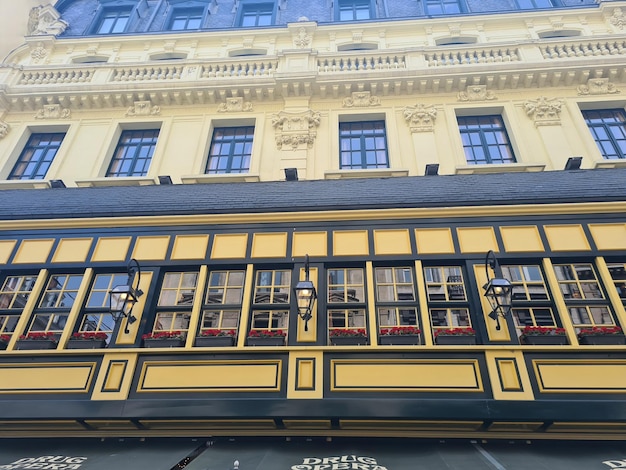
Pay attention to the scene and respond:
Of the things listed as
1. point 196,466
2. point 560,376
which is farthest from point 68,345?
point 560,376

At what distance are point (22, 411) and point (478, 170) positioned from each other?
1059cm

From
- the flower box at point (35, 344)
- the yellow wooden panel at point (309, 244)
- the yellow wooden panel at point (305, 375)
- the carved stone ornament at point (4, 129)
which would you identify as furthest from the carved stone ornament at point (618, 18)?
the carved stone ornament at point (4, 129)

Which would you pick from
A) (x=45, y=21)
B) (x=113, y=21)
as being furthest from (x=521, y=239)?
(x=45, y=21)

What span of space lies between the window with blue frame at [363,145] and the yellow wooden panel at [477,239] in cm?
411

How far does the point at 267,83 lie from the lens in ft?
39.8

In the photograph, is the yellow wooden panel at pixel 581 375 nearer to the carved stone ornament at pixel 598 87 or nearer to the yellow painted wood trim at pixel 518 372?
the yellow painted wood trim at pixel 518 372

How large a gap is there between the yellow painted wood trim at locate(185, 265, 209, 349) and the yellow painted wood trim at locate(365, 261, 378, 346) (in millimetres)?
2989

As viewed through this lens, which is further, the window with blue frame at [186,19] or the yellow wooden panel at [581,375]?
the window with blue frame at [186,19]

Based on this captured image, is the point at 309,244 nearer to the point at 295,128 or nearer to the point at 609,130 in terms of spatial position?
the point at 295,128

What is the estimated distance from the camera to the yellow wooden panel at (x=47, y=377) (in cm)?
626

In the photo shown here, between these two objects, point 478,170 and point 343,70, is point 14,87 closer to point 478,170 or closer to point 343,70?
point 343,70

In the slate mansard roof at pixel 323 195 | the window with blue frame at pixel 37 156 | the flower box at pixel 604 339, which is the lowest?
the flower box at pixel 604 339

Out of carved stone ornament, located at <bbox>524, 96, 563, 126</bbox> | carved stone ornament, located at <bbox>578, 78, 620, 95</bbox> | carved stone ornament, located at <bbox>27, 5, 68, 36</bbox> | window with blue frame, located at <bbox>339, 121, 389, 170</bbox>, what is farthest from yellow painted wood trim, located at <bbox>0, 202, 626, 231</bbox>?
carved stone ornament, located at <bbox>27, 5, 68, 36</bbox>

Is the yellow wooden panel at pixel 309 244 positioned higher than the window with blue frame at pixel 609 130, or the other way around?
the window with blue frame at pixel 609 130
